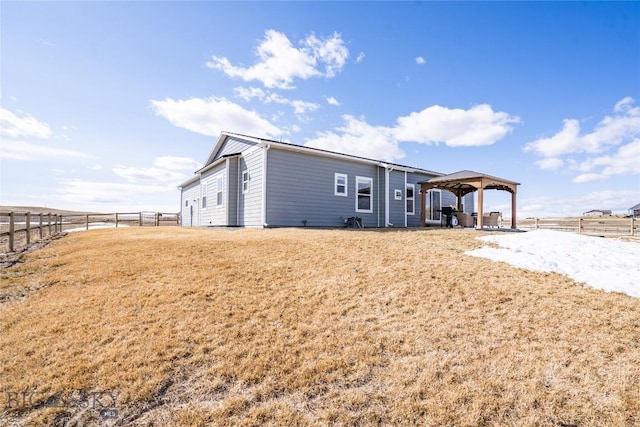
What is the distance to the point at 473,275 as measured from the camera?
5.77m

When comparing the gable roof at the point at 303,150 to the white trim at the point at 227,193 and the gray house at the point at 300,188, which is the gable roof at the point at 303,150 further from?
the white trim at the point at 227,193

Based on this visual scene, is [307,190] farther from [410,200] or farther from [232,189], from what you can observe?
[410,200]

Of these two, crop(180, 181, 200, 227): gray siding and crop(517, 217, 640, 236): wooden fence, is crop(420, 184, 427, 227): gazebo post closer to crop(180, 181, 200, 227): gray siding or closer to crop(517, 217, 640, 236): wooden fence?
crop(517, 217, 640, 236): wooden fence

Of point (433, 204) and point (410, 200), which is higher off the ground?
point (410, 200)

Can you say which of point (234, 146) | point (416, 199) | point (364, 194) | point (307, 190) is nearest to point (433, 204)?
point (416, 199)

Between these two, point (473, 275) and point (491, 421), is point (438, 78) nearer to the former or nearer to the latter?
point (473, 275)

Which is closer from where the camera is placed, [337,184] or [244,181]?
[244,181]

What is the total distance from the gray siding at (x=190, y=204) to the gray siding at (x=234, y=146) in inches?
167

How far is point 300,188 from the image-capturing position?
41.6ft

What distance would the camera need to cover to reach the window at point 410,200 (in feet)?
54.7

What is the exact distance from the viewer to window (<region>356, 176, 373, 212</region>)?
47.9 feet

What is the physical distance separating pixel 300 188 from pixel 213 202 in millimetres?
6151

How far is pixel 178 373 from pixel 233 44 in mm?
12166

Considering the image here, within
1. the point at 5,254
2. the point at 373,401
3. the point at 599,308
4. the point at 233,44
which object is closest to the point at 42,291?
the point at 5,254
